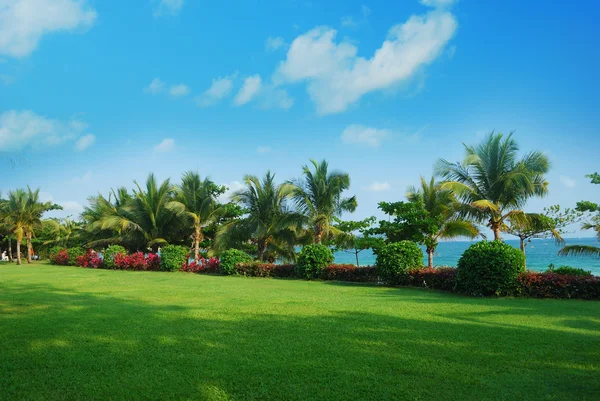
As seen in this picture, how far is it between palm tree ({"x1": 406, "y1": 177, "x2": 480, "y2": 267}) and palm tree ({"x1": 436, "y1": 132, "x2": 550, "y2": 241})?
426 mm

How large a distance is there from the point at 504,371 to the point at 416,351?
0.97 metres

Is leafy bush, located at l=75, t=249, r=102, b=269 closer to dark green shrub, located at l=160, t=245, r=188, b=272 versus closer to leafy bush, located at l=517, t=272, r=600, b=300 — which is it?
dark green shrub, located at l=160, t=245, r=188, b=272

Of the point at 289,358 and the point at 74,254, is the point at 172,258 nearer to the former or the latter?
the point at 74,254

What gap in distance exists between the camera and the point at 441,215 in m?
15.9

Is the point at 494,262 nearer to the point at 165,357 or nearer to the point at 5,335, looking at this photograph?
the point at 165,357

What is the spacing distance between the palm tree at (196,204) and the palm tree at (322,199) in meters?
5.81

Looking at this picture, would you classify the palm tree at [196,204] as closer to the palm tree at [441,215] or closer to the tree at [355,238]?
the tree at [355,238]

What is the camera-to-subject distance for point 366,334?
5660 mm

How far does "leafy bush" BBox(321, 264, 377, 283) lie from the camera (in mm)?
14225

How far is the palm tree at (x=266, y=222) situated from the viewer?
18859mm

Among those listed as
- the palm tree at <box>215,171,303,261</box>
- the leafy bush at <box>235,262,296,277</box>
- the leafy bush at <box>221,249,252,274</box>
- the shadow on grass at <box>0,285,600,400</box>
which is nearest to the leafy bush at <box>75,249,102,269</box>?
the palm tree at <box>215,171,303,261</box>

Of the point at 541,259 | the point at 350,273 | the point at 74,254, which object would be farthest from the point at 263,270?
the point at 541,259

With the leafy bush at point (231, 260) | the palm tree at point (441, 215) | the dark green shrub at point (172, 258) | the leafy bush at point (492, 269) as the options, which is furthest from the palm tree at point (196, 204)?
the leafy bush at point (492, 269)

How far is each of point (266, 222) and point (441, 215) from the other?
8129 millimetres
